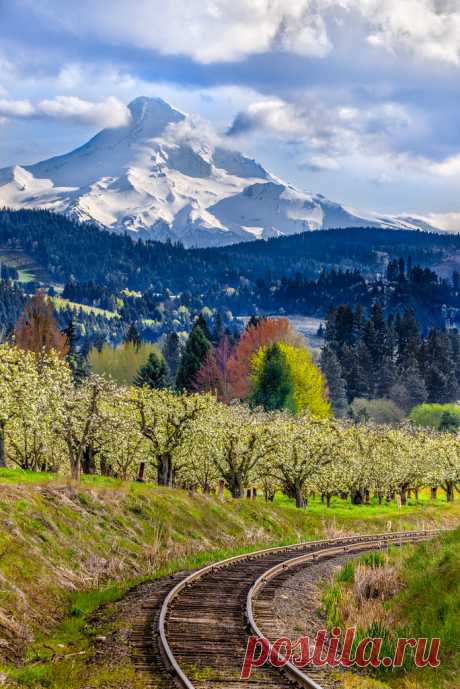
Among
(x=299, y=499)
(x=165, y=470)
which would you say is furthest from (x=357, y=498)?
(x=165, y=470)

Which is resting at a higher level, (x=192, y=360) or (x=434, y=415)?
(x=192, y=360)

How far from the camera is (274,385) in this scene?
136000 mm

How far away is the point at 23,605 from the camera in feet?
75.4

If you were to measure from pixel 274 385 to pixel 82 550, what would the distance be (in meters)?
105

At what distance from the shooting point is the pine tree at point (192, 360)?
503 ft

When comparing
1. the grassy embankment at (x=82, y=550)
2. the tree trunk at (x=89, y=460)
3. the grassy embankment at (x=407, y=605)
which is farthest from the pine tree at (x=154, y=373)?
the grassy embankment at (x=407, y=605)

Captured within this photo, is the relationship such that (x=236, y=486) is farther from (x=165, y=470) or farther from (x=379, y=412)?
(x=379, y=412)

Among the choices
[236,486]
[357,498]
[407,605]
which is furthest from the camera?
[357,498]

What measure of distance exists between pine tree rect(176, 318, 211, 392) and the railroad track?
377 ft

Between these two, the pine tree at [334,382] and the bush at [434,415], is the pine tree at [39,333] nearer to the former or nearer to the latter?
the bush at [434,415]

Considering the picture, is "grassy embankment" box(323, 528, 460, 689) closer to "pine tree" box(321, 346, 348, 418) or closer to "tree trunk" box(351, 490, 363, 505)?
"tree trunk" box(351, 490, 363, 505)

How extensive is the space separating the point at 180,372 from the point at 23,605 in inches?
5255

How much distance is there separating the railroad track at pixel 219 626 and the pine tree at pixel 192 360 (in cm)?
11500

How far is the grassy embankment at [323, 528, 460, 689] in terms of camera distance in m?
17.5
